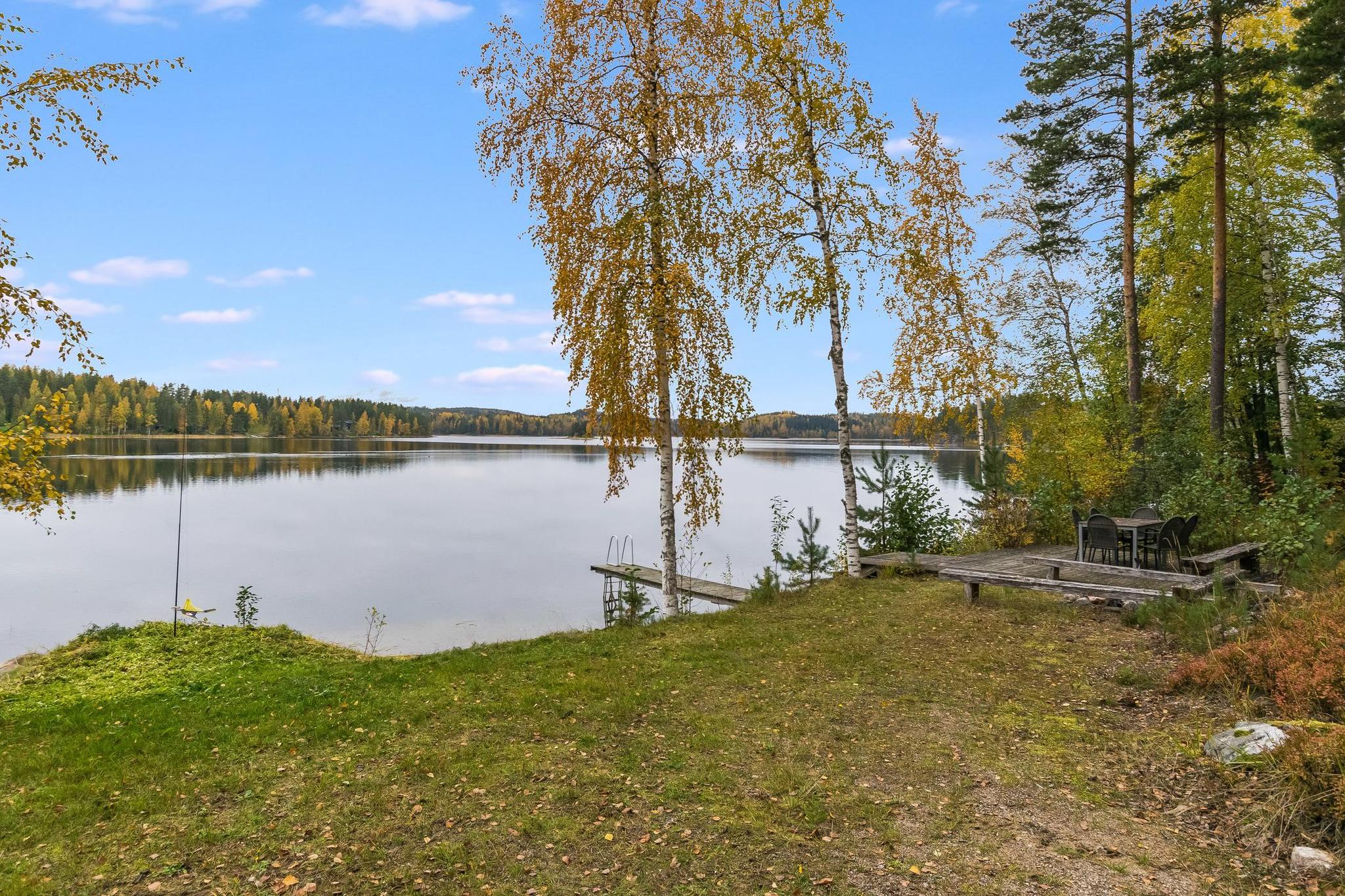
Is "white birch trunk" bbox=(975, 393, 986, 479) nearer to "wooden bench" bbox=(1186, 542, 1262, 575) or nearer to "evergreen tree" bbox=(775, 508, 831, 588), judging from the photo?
"evergreen tree" bbox=(775, 508, 831, 588)

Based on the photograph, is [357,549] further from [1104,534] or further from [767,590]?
[1104,534]

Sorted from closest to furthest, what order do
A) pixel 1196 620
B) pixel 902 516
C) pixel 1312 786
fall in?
pixel 1312 786 → pixel 1196 620 → pixel 902 516

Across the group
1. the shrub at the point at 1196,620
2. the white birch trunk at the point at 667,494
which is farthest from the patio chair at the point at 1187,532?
the white birch trunk at the point at 667,494

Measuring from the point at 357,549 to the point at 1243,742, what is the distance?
23.2 m

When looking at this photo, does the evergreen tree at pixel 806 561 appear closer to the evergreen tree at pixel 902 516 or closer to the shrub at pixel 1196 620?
the evergreen tree at pixel 902 516

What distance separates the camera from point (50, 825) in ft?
14.8

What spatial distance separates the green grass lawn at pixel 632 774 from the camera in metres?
3.92

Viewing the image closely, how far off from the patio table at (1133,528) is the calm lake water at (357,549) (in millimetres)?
5322

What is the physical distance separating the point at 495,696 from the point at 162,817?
283cm

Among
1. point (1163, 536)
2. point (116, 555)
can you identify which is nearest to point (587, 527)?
point (116, 555)

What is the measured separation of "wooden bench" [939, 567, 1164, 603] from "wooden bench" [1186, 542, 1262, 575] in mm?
1182

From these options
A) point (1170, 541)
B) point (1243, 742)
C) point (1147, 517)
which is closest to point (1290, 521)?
point (1170, 541)

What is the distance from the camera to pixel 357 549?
23.2 m

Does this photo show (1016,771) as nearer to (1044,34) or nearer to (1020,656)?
(1020,656)
